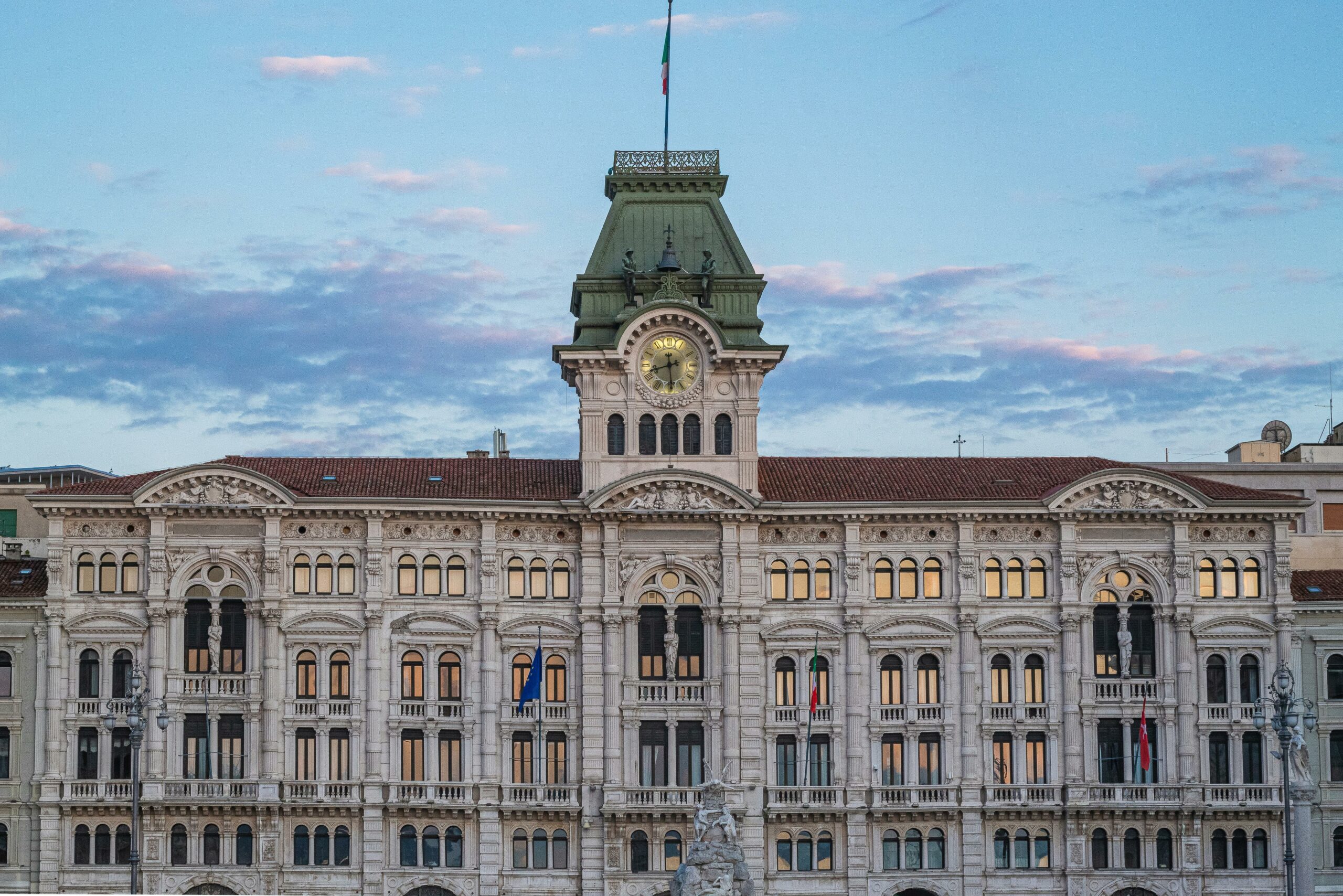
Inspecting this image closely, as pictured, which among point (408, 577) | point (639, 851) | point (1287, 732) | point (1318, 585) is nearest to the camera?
point (1287, 732)

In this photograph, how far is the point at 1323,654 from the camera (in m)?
78.2

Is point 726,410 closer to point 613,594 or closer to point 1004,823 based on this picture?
point 613,594

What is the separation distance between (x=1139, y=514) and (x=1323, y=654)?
9.10 m

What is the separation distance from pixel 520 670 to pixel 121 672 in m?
15.0

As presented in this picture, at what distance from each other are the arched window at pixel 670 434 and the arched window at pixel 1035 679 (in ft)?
51.5

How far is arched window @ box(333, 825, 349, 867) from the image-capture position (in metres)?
75.6

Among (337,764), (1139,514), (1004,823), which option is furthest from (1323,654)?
(337,764)

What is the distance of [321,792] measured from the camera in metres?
75.4

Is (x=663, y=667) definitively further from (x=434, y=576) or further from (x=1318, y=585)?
(x=1318, y=585)

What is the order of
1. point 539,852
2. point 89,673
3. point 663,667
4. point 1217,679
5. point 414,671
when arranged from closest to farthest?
point 539,852 < point 89,673 < point 414,671 < point 663,667 < point 1217,679

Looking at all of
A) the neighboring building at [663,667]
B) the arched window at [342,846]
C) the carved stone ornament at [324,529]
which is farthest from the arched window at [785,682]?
the arched window at [342,846]

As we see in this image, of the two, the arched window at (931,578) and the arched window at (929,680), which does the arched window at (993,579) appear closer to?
the arched window at (931,578)

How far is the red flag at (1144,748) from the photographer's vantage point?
246 ft

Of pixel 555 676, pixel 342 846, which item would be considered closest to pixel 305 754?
pixel 342 846
